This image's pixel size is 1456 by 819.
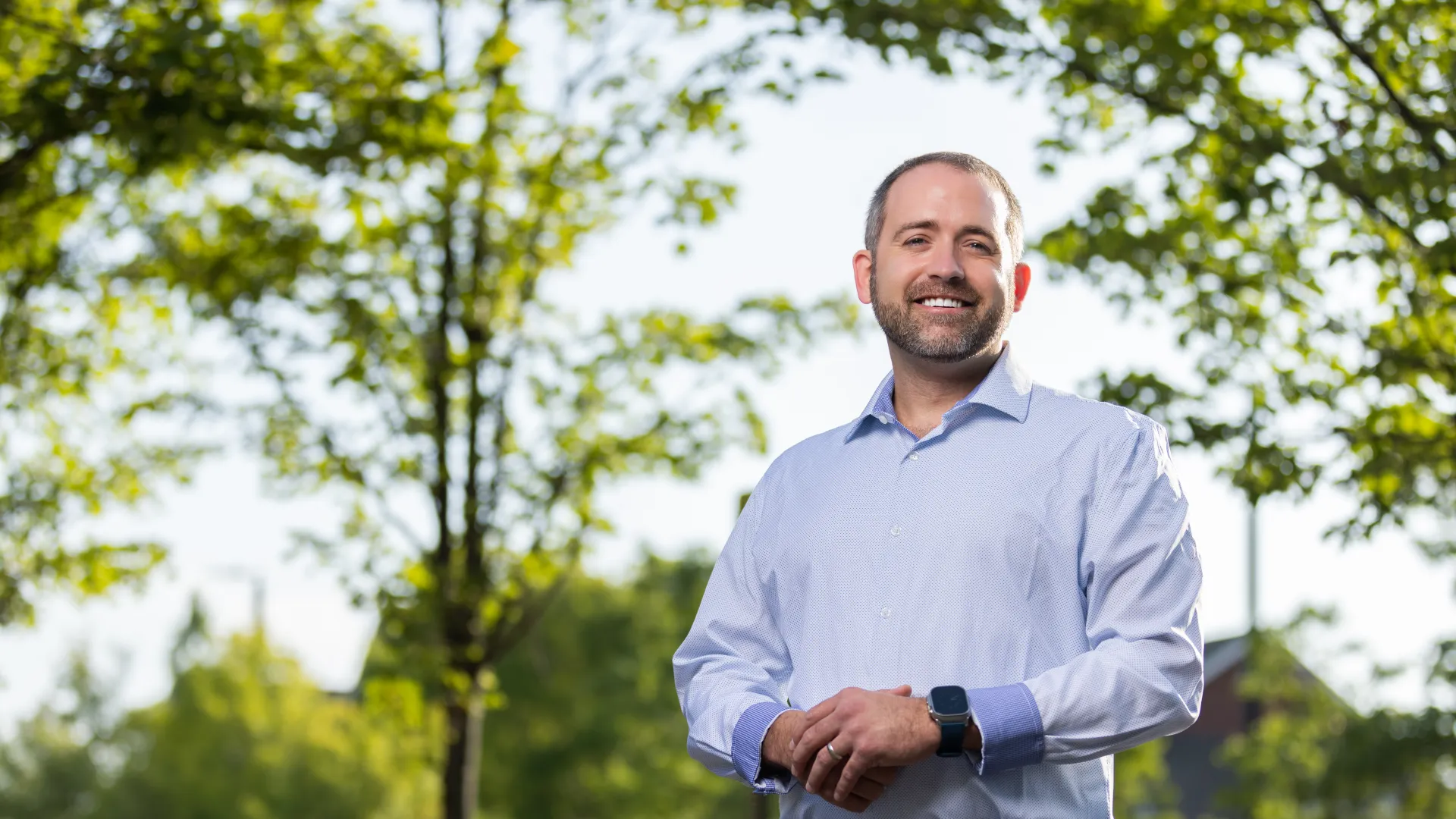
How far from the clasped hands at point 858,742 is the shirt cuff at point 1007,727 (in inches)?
2.8

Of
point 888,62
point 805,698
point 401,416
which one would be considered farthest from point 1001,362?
point 401,416

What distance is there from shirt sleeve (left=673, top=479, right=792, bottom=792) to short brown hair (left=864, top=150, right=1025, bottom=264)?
0.50m

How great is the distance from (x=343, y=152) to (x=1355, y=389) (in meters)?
4.37

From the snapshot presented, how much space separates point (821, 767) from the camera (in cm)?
211

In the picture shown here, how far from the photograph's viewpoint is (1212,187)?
255 inches

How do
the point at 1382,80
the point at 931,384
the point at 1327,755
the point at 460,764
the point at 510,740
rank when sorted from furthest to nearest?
the point at 510,740 → the point at 1327,755 → the point at 460,764 → the point at 1382,80 → the point at 931,384

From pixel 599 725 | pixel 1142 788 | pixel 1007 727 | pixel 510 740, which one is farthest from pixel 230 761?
pixel 1007 727

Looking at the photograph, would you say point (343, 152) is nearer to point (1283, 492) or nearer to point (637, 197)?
point (637, 197)

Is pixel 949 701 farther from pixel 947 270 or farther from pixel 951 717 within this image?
pixel 947 270

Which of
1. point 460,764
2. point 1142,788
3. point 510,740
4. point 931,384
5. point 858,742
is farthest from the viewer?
point 510,740

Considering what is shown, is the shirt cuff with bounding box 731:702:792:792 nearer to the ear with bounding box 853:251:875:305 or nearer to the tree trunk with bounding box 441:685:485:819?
the ear with bounding box 853:251:875:305

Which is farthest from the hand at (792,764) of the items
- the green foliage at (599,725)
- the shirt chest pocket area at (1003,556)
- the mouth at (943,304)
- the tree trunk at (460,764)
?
the green foliage at (599,725)

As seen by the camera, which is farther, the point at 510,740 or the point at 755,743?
the point at 510,740

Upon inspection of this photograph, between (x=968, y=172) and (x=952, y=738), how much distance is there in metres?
0.91
